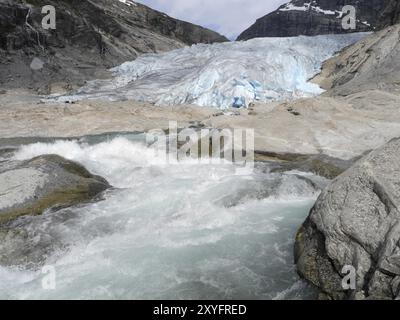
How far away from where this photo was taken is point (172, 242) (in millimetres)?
8578

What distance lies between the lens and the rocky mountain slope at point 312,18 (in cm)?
8631

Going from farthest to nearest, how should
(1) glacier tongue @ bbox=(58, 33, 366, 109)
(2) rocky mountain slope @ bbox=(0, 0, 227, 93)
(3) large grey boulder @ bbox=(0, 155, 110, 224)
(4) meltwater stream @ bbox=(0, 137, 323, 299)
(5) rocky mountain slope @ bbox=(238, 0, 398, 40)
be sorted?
(5) rocky mountain slope @ bbox=(238, 0, 398, 40)
(2) rocky mountain slope @ bbox=(0, 0, 227, 93)
(1) glacier tongue @ bbox=(58, 33, 366, 109)
(3) large grey boulder @ bbox=(0, 155, 110, 224)
(4) meltwater stream @ bbox=(0, 137, 323, 299)

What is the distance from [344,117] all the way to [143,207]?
10.1m

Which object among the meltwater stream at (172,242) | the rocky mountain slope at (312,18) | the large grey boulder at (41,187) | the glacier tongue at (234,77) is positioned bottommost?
the meltwater stream at (172,242)

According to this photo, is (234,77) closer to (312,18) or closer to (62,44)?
(62,44)

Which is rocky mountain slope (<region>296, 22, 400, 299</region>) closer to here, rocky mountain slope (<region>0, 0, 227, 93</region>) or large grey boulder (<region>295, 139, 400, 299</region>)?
large grey boulder (<region>295, 139, 400, 299</region>)

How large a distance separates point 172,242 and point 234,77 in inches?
807

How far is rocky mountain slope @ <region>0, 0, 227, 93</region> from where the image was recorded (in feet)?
127

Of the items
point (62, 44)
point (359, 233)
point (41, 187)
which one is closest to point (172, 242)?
point (359, 233)

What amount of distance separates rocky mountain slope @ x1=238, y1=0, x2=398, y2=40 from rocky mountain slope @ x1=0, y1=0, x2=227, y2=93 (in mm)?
40485

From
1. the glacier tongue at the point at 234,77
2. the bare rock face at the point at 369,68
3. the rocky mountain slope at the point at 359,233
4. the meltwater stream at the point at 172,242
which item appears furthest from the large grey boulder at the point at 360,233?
the glacier tongue at the point at 234,77

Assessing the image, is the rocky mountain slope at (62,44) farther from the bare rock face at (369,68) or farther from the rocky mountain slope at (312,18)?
the rocky mountain slope at (312,18)

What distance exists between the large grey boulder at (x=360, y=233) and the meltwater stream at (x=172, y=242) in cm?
45

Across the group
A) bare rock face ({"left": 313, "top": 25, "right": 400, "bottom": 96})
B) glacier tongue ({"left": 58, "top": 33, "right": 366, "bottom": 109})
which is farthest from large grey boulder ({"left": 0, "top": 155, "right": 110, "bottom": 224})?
glacier tongue ({"left": 58, "top": 33, "right": 366, "bottom": 109})
